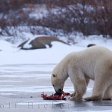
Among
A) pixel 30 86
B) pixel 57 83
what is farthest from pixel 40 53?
pixel 57 83

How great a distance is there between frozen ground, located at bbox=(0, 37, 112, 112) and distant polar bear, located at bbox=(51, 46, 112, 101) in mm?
352

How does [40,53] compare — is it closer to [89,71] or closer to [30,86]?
[30,86]

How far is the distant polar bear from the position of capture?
11414 millimetres

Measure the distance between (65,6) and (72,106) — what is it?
27063 millimetres

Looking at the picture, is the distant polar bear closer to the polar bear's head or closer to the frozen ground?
the polar bear's head

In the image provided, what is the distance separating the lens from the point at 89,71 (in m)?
11.7

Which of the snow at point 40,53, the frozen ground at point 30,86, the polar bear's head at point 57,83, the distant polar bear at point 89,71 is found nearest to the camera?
the frozen ground at point 30,86

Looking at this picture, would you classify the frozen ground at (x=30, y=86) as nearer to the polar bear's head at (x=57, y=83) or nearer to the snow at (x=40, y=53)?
the snow at (x=40, y=53)

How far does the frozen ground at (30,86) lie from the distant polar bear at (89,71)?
35 cm

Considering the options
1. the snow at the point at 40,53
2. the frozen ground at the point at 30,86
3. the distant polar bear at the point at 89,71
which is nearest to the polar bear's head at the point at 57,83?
the distant polar bear at the point at 89,71

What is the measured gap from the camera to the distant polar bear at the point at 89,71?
11.4m

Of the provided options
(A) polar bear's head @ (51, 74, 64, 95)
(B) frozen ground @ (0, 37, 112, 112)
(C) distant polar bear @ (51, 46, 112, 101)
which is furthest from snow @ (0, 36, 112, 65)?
(C) distant polar bear @ (51, 46, 112, 101)

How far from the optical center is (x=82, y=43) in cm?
3334

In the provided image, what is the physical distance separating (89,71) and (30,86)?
3135 mm
